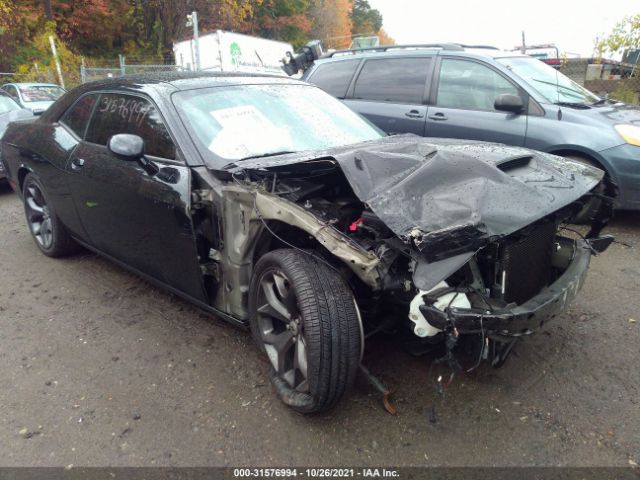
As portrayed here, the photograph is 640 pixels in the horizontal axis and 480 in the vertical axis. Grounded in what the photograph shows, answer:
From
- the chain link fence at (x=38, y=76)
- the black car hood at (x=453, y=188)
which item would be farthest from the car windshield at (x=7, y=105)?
the chain link fence at (x=38, y=76)

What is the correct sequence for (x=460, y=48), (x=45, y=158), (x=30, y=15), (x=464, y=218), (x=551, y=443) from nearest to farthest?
1. (x=464, y=218)
2. (x=551, y=443)
3. (x=45, y=158)
4. (x=460, y=48)
5. (x=30, y=15)

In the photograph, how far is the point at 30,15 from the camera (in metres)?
23.5

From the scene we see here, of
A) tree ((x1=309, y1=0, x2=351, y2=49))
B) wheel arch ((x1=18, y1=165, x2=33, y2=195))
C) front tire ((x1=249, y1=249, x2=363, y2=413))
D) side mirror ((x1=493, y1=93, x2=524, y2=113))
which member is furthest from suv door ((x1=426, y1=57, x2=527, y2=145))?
tree ((x1=309, y1=0, x2=351, y2=49))

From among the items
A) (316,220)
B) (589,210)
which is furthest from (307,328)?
(589,210)

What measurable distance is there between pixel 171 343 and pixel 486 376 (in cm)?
186

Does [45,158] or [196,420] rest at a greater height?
[45,158]

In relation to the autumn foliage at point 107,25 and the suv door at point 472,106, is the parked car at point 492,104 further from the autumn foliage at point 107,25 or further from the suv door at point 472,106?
the autumn foliage at point 107,25

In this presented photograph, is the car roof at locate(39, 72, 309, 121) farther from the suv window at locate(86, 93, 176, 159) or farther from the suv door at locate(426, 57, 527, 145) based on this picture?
the suv door at locate(426, 57, 527, 145)

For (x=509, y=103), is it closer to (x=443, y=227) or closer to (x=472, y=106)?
(x=472, y=106)

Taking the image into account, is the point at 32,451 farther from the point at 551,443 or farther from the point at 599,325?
the point at 599,325

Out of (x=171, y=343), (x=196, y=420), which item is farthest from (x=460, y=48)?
(x=196, y=420)

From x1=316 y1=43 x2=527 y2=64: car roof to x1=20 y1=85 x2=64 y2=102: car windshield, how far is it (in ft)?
23.9

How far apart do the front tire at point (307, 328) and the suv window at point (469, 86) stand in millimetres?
3702

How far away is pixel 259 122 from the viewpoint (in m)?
2.94
